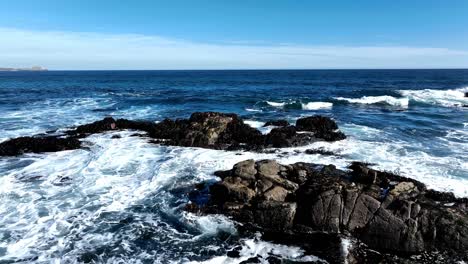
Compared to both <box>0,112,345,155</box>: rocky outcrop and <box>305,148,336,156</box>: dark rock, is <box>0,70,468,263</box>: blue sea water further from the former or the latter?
<box>0,112,345,155</box>: rocky outcrop

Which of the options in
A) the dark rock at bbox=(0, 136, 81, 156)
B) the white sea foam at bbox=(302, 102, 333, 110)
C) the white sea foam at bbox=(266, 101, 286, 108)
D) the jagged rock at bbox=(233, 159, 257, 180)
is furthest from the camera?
the white sea foam at bbox=(266, 101, 286, 108)

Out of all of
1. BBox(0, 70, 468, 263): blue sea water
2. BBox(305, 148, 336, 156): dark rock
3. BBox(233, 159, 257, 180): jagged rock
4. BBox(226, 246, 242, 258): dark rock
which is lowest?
BBox(226, 246, 242, 258): dark rock

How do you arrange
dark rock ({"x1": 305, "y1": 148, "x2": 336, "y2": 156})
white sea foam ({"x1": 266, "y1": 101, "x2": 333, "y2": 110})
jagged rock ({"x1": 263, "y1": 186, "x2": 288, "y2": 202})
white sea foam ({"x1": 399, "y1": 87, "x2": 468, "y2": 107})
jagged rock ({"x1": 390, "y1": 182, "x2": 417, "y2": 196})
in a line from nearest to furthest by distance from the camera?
1. jagged rock ({"x1": 263, "y1": 186, "x2": 288, "y2": 202})
2. jagged rock ({"x1": 390, "y1": 182, "x2": 417, "y2": 196})
3. dark rock ({"x1": 305, "y1": 148, "x2": 336, "y2": 156})
4. white sea foam ({"x1": 266, "y1": 101, "x2": 333, "y2": 110})
5. white sea foam ({"x1": 399, "y1": 87, "x2": 468, "y2": 107})

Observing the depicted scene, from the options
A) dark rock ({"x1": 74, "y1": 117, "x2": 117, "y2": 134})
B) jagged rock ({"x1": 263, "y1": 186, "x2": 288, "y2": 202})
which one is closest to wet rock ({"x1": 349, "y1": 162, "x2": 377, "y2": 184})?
jagged rock ({"x1": 263, "y1": 186, "x2": 288, "y2": 202})

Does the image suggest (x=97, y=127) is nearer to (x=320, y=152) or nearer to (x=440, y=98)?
(x=320, y=152)

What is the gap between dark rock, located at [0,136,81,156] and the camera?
2206cm

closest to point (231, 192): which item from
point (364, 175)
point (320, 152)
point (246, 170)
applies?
point (246, 170)

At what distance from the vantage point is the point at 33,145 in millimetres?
22734

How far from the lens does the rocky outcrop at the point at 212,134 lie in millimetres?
22922

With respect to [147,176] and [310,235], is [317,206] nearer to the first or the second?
[310,235]

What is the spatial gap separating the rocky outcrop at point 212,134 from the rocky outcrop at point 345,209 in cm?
775

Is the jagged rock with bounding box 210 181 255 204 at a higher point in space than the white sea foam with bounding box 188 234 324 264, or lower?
higher

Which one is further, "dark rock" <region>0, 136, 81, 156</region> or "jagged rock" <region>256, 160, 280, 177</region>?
"dark rock" <region>0, 136, 81, 156</region>

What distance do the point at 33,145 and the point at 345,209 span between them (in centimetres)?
1801
